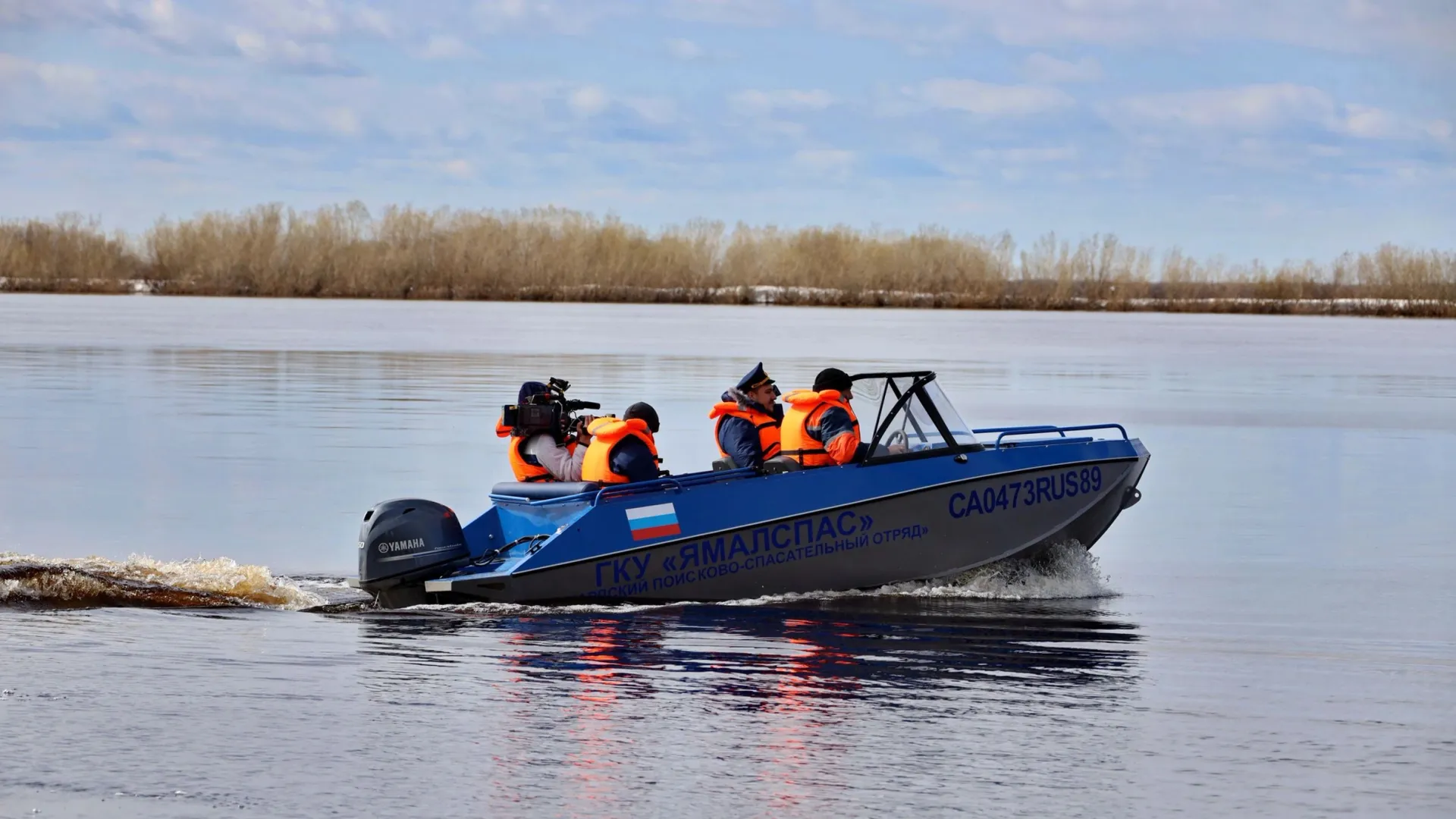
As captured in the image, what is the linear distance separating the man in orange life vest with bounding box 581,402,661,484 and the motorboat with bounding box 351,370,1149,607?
0.11m

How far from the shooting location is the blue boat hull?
34.1 ft

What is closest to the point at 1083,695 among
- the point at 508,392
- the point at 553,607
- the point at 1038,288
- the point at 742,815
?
the point at 742,815

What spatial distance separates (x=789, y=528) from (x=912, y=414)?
1.15 m

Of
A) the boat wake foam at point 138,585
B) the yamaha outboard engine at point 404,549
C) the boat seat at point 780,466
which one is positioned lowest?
the boat wake foam at point 138,585

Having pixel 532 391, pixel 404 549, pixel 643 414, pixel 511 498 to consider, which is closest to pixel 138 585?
pixel 404 549

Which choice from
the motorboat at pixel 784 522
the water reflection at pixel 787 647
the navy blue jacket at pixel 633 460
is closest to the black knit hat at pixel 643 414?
the navy blue jacket at pixel 633 460

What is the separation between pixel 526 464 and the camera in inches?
437

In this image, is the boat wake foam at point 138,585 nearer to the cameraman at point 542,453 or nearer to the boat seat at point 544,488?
the boat seat at point 544,488

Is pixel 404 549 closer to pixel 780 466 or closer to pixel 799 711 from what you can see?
pixel 780 466

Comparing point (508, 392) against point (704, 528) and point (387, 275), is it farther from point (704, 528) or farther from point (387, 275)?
point (387, 275)

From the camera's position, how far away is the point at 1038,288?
7400cm

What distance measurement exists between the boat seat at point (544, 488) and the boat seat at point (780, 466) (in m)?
1.02

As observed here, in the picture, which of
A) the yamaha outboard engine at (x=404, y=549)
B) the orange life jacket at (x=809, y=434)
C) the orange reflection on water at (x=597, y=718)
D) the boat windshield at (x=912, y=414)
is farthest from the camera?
the boat windshield at (x=912, y=414)

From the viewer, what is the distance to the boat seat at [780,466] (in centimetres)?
1088
